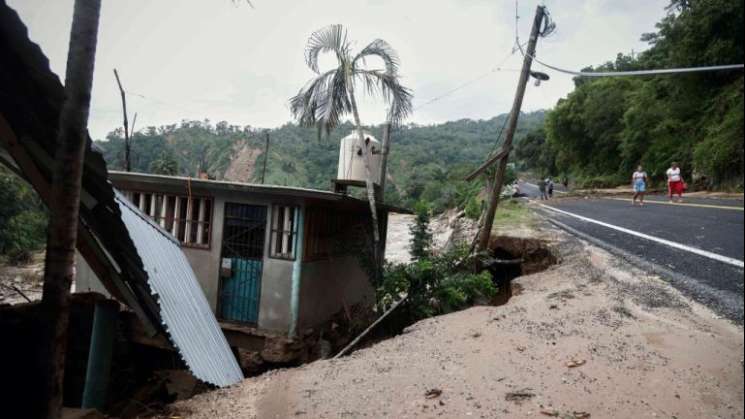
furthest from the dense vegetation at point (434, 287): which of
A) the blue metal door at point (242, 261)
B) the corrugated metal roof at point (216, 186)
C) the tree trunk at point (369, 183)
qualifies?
the blue metal door at point (242, 261)

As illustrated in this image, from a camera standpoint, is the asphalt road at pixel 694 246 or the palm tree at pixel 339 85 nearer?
the asphalt road at pixel 694 246

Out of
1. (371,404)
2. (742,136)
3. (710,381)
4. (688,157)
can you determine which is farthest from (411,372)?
(742,136)

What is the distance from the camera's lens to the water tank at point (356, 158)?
37.3 ft

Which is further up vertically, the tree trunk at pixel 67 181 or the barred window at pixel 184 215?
the tree trunk at pixel 67 181

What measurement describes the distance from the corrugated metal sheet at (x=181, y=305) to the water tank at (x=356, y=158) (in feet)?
20.0

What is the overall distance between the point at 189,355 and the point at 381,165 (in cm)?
810

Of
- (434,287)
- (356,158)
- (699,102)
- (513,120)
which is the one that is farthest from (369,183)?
(699,102)

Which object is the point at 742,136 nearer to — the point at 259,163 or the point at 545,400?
the point at 545,400

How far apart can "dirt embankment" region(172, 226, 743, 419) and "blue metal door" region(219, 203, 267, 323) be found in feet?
15.0

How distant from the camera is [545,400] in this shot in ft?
10.2

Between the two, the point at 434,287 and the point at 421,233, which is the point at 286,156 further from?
the point at 434,287

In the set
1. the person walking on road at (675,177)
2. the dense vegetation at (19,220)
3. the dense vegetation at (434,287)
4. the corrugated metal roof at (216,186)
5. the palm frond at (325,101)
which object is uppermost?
the palm frond at (325,101)

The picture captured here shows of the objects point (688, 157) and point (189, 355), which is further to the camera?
point (189, 355)

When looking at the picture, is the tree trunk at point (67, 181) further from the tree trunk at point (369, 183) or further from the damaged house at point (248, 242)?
the tree trunk at point (369, 183)
